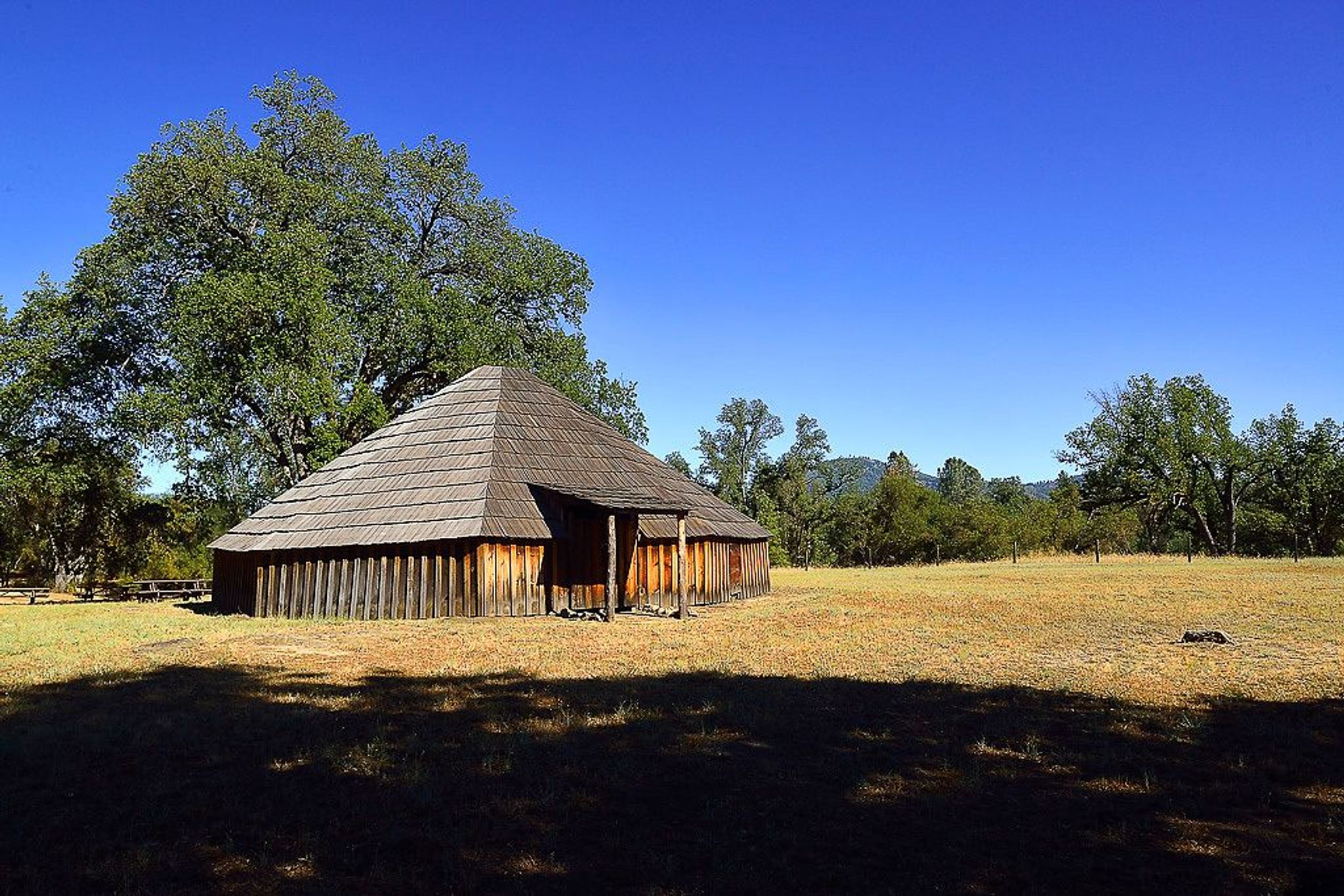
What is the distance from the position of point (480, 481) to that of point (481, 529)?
2141 millimetres

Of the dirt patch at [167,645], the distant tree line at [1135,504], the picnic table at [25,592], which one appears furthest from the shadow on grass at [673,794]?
the distant tree line at [1135,504]

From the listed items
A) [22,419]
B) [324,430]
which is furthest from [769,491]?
[22,419]

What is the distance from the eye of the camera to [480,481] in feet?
76.3

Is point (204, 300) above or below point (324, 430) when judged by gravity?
above

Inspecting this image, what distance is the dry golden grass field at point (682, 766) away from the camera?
5496mm

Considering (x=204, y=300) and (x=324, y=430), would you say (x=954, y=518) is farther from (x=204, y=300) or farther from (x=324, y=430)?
(x=204, y=300)

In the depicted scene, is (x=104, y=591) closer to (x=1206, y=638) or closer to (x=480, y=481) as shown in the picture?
(x=480, y=481)

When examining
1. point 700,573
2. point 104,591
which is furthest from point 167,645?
point 104,591

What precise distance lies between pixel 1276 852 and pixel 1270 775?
2.07 meters

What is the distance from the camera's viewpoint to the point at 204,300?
2922 centimetres

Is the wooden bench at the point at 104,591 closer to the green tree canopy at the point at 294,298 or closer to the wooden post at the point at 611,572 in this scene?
the green tree canopy at the point at 294,298

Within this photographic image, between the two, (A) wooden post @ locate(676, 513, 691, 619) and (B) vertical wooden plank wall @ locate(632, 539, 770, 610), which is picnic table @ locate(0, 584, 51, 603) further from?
(A) wooden post @ locate(676, 513, 691, 619)

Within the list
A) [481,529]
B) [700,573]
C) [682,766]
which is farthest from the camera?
[700,573]

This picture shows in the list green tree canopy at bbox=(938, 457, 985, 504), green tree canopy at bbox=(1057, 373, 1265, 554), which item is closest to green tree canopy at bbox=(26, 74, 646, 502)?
green tree canopy at bbox=(1057, 373, 1265, 554)
